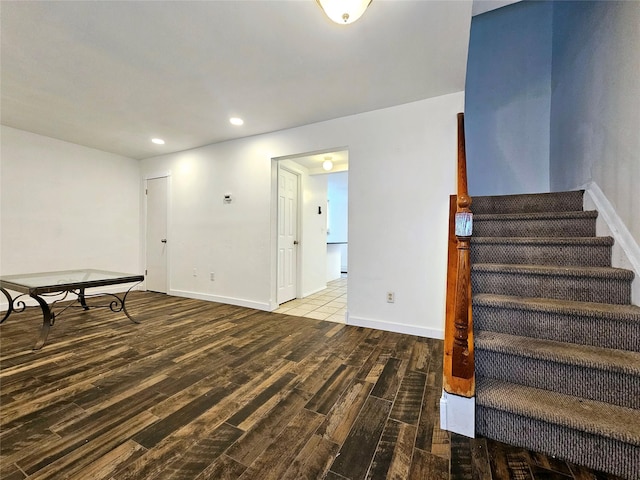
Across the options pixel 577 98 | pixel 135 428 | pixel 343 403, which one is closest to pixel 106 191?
pixel 135 428

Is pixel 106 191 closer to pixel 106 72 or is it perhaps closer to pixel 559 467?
pixel 106 72

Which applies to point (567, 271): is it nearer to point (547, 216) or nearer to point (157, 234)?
point (547, 216)

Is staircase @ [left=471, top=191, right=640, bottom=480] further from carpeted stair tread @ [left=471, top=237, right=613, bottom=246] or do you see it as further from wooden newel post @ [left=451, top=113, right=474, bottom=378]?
wooden newel post @ [left=451, top=113, right=474, bottom=378]

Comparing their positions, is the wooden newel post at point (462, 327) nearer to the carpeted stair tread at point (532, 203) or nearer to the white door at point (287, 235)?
the carpeted stair tread at point (532, 203)

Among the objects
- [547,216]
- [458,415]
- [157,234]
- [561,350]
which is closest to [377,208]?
[547,216]

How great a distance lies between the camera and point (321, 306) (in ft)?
12.4

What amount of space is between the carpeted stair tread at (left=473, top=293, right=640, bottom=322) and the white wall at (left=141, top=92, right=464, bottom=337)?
101 cm

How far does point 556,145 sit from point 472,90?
126cm

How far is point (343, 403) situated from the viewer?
1552 millimetres

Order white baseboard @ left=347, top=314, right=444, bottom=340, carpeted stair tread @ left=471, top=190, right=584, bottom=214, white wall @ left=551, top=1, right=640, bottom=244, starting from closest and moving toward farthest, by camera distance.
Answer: white wall @ left=551, top=1, right=640, bottom=244
carpeted stair tread @ left=471, top=190, right=584, bottom=214
white baseboard @ left=347, top=314, right=444, bottom=340

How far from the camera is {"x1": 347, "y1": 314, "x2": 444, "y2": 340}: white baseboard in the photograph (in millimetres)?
2587

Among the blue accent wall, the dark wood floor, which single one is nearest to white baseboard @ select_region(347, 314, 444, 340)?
the dark wood floor

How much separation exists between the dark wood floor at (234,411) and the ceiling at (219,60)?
7.83 ft

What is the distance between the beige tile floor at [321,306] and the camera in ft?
10.9
